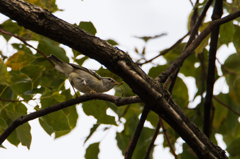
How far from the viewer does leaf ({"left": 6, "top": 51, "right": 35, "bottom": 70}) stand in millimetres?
2980

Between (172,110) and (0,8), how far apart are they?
1.37 m

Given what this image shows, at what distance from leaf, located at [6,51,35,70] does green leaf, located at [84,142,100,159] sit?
151 centimetres

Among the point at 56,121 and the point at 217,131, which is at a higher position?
the point at 217,131

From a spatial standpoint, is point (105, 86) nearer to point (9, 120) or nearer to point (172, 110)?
point (9, 120)

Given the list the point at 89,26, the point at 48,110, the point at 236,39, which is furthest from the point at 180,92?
the point at 48,110

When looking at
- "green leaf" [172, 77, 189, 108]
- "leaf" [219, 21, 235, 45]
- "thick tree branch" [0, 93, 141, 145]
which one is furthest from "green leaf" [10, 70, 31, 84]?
"leaf" [219, 21, 235, 45]

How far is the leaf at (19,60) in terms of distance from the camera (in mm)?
2980

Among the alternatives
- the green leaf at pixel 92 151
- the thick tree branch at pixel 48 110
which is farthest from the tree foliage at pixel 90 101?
the thick tree branch at pixel 48 110

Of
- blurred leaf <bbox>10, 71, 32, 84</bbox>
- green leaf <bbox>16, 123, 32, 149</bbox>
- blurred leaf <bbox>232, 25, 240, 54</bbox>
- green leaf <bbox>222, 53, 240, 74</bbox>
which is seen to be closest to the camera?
green leaf <bbox>16, 123, 32, 149</bbox>

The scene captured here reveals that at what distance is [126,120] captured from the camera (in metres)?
4.44

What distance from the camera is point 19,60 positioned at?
118 inches

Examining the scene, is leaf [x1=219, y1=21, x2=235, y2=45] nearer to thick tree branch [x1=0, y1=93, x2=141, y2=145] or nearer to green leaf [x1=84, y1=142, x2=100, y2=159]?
thick tree branch [x1=0, y1=93, x2=141, y2=145]

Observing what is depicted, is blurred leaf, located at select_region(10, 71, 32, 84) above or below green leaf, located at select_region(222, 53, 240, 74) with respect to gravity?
below

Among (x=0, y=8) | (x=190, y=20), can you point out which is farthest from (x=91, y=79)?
(x=0, y=8)
